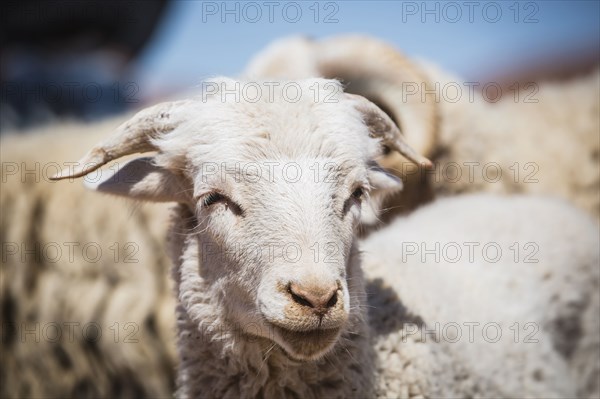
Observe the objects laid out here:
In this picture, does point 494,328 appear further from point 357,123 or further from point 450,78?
point 450,78

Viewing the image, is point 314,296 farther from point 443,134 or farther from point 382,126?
point 443,134

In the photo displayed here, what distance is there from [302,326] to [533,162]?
3.93 metres

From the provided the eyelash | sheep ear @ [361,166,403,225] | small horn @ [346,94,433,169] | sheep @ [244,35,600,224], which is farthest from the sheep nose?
sheep @ [244,35,600,224]

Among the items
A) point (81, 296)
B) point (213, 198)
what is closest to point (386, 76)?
point (213, 198)

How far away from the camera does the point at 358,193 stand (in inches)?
101

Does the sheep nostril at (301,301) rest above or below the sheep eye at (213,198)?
below

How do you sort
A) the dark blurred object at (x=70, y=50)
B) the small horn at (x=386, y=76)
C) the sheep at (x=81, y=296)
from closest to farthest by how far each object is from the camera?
the small horn at (x=386, y=76), the sheep at (x=81, y=296), the dark blurred object at (x=70, y=50)

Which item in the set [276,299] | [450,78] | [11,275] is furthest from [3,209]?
[276,299]

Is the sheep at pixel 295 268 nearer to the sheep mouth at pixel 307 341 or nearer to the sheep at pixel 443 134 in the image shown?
the sheep mouth at pixel 307 341

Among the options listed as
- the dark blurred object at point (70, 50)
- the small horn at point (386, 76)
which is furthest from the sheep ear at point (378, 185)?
the dark blurred object at point (70, 50)

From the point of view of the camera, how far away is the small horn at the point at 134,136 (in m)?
2.53

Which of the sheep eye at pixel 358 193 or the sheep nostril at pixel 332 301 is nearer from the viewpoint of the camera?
the sheep nostril at pixel 332 301

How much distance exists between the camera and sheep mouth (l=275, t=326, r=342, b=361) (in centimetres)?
213

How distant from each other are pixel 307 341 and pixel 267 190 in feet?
1.92
